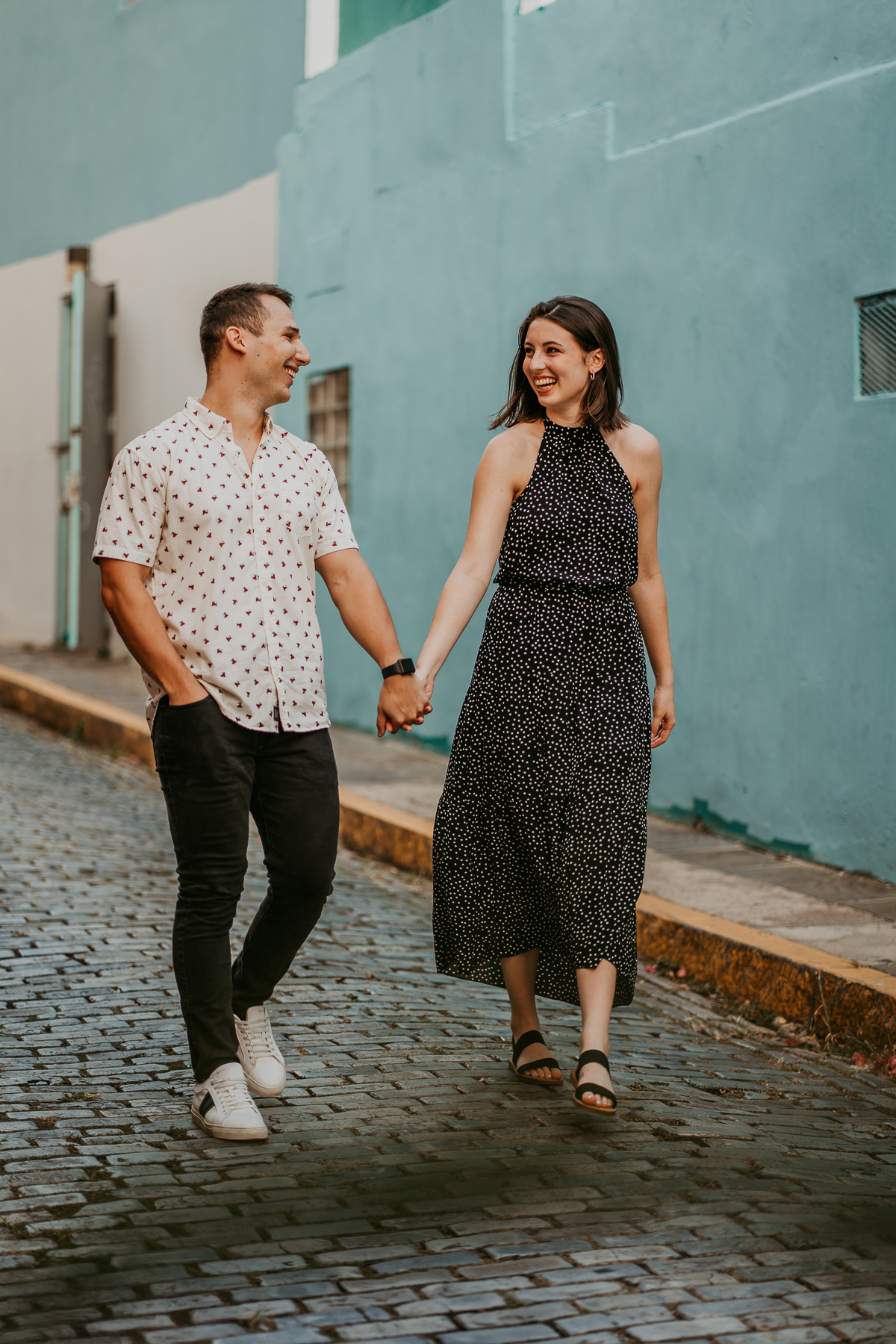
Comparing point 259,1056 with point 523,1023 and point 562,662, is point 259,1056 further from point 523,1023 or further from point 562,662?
point 562,662

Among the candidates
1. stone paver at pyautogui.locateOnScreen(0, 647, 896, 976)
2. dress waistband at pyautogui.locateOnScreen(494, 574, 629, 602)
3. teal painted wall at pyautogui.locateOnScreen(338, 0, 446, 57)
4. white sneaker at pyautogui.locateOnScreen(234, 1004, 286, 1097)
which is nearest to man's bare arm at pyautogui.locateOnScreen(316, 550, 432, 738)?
dress waistband at pyautogui.locateOnScreen(494, 574, 629, 602)

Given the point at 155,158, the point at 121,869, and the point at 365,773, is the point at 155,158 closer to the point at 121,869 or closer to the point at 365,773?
the point at 365,773

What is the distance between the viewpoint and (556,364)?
12.8ft

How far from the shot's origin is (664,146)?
7.28 metres

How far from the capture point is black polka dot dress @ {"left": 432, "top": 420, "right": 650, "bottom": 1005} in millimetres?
3895

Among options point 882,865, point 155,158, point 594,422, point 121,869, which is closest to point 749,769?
point 882,865

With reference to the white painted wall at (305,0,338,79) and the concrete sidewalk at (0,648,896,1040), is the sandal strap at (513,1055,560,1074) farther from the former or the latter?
the white painted wall at (305,0,338,79)

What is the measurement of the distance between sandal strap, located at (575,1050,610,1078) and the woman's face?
4.96ft

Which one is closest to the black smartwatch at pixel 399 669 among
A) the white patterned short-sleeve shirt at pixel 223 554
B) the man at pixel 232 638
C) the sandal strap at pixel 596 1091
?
the man at pixel 232 638

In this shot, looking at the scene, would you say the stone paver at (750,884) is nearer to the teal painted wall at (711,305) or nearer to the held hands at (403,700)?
the teal painted wall at (711,305)

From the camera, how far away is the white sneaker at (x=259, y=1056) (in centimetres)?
391

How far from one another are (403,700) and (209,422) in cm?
77

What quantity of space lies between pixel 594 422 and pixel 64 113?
11916mm

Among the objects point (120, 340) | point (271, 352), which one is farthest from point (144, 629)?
point (120, 340)
